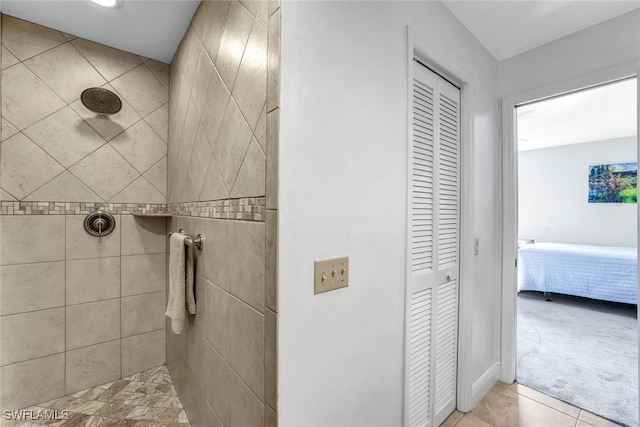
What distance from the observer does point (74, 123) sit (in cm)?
180

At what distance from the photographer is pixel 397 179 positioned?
1208mm

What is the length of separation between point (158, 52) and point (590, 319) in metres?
5.20

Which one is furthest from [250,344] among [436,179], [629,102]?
[629,102]

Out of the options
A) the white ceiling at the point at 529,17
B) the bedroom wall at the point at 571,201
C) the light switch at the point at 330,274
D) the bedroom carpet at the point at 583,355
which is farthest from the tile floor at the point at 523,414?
the bedroom wall at the point at 571,201

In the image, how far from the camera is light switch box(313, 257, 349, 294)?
2.96 ft

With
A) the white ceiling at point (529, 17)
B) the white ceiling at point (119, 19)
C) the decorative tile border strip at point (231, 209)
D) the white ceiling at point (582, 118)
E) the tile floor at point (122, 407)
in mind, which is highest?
the white ceiling at point (582, 118)

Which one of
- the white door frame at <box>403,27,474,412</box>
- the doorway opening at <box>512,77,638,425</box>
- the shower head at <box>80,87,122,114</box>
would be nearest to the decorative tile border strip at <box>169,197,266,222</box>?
the shower head at <box>80,87,122,114</box>

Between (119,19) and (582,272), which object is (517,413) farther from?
(119,19)

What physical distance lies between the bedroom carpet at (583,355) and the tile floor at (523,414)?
103 millimetres

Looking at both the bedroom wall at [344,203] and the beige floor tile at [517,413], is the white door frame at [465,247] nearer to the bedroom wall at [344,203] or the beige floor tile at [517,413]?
the beige floor tile at [517,413]

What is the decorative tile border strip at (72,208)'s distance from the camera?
164 centimetres

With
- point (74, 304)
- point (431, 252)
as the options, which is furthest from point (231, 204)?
point (74, 304)

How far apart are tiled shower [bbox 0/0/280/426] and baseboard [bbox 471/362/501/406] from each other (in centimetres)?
157

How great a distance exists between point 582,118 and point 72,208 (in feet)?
18.4
